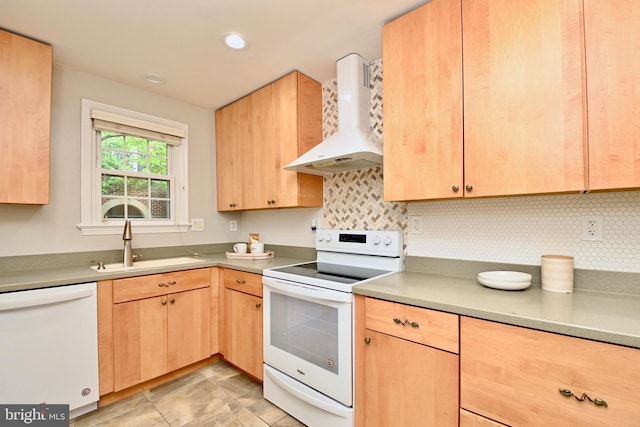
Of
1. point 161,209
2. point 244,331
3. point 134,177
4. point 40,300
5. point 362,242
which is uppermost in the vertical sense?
point 134,177

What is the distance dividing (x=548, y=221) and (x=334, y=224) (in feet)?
4.59

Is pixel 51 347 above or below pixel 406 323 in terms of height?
below

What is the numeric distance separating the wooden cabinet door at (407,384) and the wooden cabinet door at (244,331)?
0.88 m

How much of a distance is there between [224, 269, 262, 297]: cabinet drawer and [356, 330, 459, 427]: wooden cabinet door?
90 centimetres

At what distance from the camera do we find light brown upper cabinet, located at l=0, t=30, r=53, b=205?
5.70ft

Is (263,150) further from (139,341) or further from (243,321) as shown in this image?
(139,341)

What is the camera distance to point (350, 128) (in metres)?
1.97

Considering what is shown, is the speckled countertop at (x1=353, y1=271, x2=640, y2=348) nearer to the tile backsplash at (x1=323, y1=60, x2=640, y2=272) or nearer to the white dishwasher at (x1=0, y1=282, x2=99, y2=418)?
the tile backsplash at (x1=323, y1=60, x2=640, y2=272)

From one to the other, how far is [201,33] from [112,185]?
1.51 m

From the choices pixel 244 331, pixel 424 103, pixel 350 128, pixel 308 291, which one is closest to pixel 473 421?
pixel 308 291

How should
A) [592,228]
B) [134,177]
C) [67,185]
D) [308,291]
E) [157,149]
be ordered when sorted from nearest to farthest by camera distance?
1. [592,228]
2. [308,291]
3. [67,185]
4. [134,177]
5. [157,149]

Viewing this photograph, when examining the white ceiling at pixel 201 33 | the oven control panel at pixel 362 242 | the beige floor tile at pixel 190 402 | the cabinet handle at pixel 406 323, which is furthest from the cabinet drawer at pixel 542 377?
the white ceiling at pixel 201 33

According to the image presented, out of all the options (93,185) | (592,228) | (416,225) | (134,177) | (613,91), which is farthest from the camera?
(134,177)

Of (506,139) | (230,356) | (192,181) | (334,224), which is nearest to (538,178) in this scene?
(506,139)
